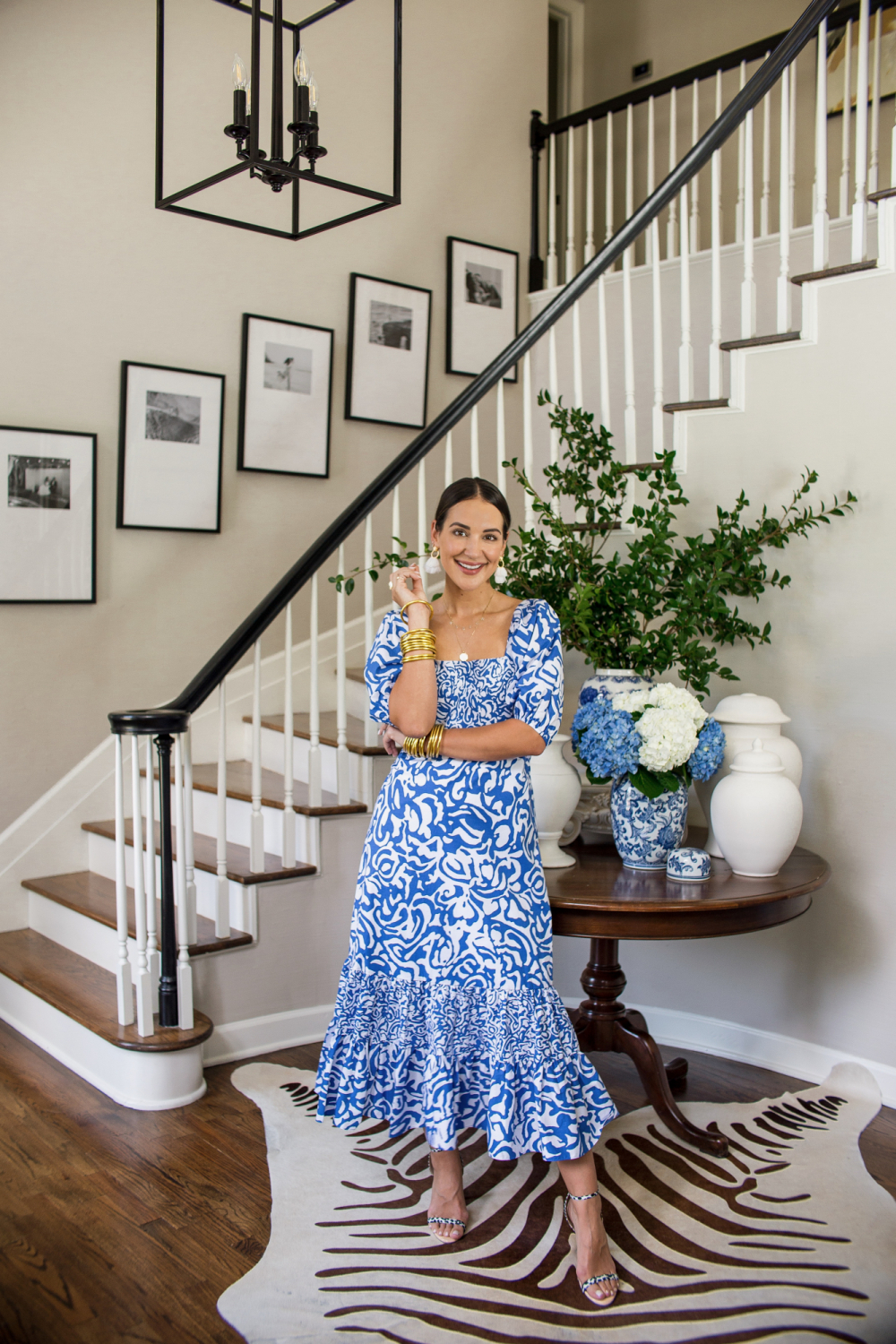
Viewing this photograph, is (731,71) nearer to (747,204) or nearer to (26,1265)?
(747,204)

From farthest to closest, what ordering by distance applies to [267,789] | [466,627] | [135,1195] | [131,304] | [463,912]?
1. [131,304]
2. [267,789]
3. [135,1195]
4. [466,627]
5. [463,912]

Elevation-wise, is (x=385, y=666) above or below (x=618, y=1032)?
above

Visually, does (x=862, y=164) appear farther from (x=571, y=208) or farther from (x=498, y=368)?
(x=571, y=208)

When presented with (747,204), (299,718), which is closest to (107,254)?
(299,718)

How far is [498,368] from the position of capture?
3240mm

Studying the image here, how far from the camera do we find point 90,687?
3.85 m

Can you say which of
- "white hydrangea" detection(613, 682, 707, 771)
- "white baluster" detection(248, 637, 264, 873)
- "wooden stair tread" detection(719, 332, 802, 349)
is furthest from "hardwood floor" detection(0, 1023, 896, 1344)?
"wooden stair tread" detection(719, 332, 802, 349)

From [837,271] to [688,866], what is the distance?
5.24 ft

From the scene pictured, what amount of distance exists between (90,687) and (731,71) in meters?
3.77

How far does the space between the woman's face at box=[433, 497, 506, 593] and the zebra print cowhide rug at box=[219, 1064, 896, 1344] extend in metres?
1.33

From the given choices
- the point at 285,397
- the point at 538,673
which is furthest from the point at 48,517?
the point at 538,673

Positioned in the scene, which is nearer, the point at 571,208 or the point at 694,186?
the point at 694,186

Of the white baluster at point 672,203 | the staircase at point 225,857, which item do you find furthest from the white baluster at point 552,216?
the staircase at point 225,857

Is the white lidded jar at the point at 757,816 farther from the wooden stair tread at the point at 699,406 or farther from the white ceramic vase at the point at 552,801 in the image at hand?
the wooden stair tread at the point at 699,406
